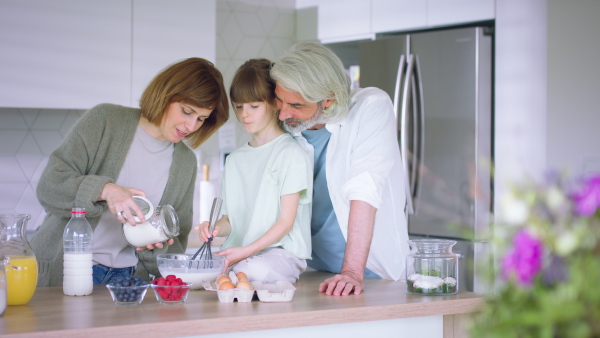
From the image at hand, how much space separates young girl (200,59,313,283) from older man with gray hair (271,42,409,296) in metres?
0.06

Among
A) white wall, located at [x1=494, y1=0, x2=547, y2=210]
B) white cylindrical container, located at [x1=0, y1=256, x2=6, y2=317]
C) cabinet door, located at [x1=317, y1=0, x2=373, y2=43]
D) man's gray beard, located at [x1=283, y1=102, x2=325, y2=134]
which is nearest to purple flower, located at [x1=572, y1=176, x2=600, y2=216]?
white cylindrical container, located at [x1=0, y1=256, x2=6, y2=317]

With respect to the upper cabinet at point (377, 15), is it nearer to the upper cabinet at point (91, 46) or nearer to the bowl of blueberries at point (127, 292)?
the upper cabinet at point (91, 46)

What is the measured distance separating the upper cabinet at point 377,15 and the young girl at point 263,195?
1.62 meters

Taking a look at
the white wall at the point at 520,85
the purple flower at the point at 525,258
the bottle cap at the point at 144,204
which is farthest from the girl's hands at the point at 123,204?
the white wall at the point at 520,85

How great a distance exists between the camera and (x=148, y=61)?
347 centimetres

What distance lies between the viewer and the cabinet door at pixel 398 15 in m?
3.46

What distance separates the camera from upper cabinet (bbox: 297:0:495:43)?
10.8 ft

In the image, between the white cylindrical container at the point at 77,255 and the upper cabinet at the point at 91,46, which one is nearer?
the white cylindrical container at the point at 77,255

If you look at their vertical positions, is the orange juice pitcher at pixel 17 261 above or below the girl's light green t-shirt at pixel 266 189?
below

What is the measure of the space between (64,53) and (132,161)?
1.49 metres

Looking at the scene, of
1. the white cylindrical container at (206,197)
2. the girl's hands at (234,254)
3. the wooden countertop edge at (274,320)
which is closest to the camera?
the wooden countertop edge at (274,320)

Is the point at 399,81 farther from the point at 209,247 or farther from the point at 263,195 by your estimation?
the point at 209,247

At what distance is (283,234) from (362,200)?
8.6 inches

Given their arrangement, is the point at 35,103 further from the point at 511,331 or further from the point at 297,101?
the point at 511,331
